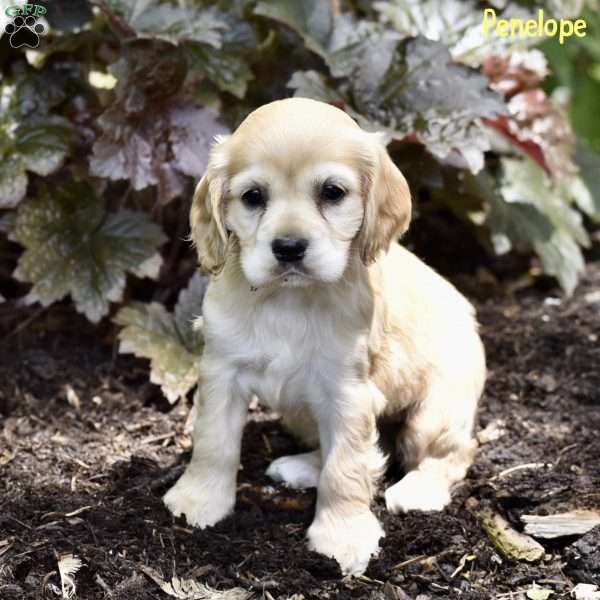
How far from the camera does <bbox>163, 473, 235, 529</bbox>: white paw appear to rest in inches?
142

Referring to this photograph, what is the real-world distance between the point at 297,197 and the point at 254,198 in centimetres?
15

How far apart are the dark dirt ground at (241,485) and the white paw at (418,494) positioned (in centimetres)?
5

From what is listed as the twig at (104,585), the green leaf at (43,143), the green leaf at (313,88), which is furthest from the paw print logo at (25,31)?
the twig at (104,585)

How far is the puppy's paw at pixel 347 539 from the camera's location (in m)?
3.43

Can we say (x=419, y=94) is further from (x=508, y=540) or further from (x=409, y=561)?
(x=409, y=561)

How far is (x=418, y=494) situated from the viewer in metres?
3.79

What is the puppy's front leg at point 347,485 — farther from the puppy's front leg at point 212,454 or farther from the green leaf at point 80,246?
the green leaf at point 80,246

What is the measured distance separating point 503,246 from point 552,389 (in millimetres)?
1009

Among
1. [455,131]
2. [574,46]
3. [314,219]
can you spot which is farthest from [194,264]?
[574,46]

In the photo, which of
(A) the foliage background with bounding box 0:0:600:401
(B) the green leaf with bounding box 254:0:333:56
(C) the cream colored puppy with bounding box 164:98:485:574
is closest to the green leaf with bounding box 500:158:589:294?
(A) the foliage background with bounding box 0:0:600:401

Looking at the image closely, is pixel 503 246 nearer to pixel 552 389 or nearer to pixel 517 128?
pixel 517 128

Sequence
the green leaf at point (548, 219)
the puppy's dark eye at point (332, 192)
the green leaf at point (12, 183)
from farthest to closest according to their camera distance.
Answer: the green leaf at point (548, 219) → the green leaf at point (12, 183) → the puppy's dark eye at point (332, 192)

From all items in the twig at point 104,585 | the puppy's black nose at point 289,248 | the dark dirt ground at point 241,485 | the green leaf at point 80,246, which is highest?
the puppy's black nose at point 289,248

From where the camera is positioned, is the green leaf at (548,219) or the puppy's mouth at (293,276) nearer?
A: the puppy's mouth at (293,276)
